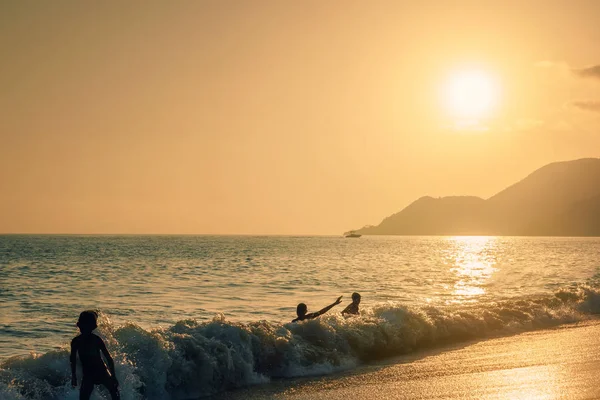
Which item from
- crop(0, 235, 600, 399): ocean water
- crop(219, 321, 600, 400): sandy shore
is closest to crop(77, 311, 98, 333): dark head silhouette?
crop(0, 235, 600, 399): ocean water

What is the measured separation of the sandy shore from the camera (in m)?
12.5

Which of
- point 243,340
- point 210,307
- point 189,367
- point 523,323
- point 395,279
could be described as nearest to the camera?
point 189,367

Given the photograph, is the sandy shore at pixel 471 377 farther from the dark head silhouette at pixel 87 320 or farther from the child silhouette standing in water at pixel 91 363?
the dark head silhouette at pixel 87 320

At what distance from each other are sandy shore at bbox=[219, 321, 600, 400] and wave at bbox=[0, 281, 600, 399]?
83cm

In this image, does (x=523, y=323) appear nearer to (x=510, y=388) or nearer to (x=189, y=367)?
(x=510, y=388)

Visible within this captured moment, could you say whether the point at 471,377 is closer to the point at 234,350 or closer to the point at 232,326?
the point at 234,350

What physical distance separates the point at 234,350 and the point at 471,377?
5.40 metres

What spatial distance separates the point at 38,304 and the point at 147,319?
9.03 metres

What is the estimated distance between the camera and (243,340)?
15523mm

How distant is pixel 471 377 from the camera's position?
13.8 m

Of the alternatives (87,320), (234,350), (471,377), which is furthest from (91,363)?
(471,377)

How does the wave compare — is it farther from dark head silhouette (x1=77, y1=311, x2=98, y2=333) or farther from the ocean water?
dark head silhouette (x1=77, y1=311, x2=98, y2=333)

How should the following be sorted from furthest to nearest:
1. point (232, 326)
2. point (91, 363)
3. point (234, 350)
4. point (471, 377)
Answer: point (232, 326)
point (234, 350)
point (471, 377)
point (91, 363)

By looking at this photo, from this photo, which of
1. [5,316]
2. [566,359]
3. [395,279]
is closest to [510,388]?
[566,359]
